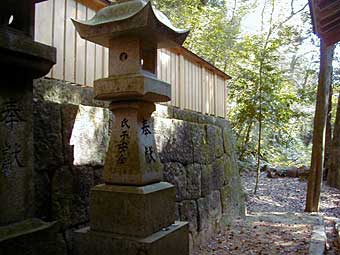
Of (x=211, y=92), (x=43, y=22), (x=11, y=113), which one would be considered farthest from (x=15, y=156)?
(x=211, y=92)

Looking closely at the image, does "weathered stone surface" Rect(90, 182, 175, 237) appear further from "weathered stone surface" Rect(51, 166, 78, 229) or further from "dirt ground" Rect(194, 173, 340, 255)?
"dirt ground" Rect(194, 173, 340, 255)

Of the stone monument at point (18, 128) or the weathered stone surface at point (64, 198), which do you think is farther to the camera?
the weathered stone surface at point (64, 198)

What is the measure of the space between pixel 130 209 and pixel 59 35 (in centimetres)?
200

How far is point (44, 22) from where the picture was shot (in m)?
3.20

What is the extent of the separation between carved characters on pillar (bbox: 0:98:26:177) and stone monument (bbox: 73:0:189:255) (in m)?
0.77

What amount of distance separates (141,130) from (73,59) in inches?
51.3

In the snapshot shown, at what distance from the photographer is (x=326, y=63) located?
9.10 meters

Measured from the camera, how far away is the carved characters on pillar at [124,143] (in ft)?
9.34

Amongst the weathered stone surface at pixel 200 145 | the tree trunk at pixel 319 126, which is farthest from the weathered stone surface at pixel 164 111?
the tree trunk at pixel 319 126

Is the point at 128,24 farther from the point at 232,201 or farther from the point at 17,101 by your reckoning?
the point at 232,201

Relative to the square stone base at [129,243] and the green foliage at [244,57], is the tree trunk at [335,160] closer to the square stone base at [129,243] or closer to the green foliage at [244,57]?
the green foliage at [244,57]

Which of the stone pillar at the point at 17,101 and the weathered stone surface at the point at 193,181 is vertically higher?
the stone pillar at the point at 17,101

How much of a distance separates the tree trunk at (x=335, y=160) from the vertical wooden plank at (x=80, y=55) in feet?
41.3

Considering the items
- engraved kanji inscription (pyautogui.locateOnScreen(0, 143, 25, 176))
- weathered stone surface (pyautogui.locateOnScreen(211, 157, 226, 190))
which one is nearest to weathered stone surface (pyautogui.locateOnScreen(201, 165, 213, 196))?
weathered stone surface (pyautogui.locateOnScreen(211, 157, 226, 190))
